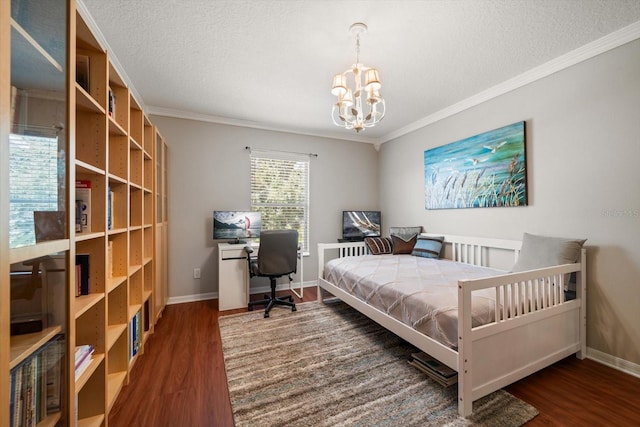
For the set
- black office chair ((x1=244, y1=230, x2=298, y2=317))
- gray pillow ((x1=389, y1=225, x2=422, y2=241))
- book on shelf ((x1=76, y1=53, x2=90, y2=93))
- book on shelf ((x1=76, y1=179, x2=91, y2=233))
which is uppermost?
book on shelf ((x1=76, y1=53, x2=90, y2=93))

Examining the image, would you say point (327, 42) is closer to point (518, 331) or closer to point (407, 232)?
point (518, 331)

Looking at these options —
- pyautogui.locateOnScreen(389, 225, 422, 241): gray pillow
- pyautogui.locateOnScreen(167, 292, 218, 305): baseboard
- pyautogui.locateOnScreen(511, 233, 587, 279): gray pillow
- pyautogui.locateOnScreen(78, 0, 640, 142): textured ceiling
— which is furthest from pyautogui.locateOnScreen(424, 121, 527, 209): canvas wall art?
pyautogui.locateOnScreen(167, 292, 218, 305): baseboard

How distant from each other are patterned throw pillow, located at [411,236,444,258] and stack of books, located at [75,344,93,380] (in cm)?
316

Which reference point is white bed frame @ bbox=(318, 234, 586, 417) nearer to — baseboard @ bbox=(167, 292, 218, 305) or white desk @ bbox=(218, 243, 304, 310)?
white desk @ bbox=(218, 243, 304, 310)

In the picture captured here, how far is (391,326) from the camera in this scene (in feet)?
6.52

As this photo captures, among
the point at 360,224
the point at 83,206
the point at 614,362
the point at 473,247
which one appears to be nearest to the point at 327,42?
the point at 83,206

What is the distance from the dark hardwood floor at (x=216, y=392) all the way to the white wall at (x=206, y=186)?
4.14 feet

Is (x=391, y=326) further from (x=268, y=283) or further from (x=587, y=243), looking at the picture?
(x=268, y=283)

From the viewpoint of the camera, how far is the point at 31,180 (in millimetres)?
824

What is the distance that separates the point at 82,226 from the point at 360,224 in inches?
140

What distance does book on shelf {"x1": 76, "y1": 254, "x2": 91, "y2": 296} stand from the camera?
51.2 inches

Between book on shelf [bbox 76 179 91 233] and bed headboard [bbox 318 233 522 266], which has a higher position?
book on shelf [bbox 76 179 91 233]

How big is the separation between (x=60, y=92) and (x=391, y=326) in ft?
7.52

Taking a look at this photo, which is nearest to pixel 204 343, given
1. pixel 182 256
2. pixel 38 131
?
pixel 182 256
